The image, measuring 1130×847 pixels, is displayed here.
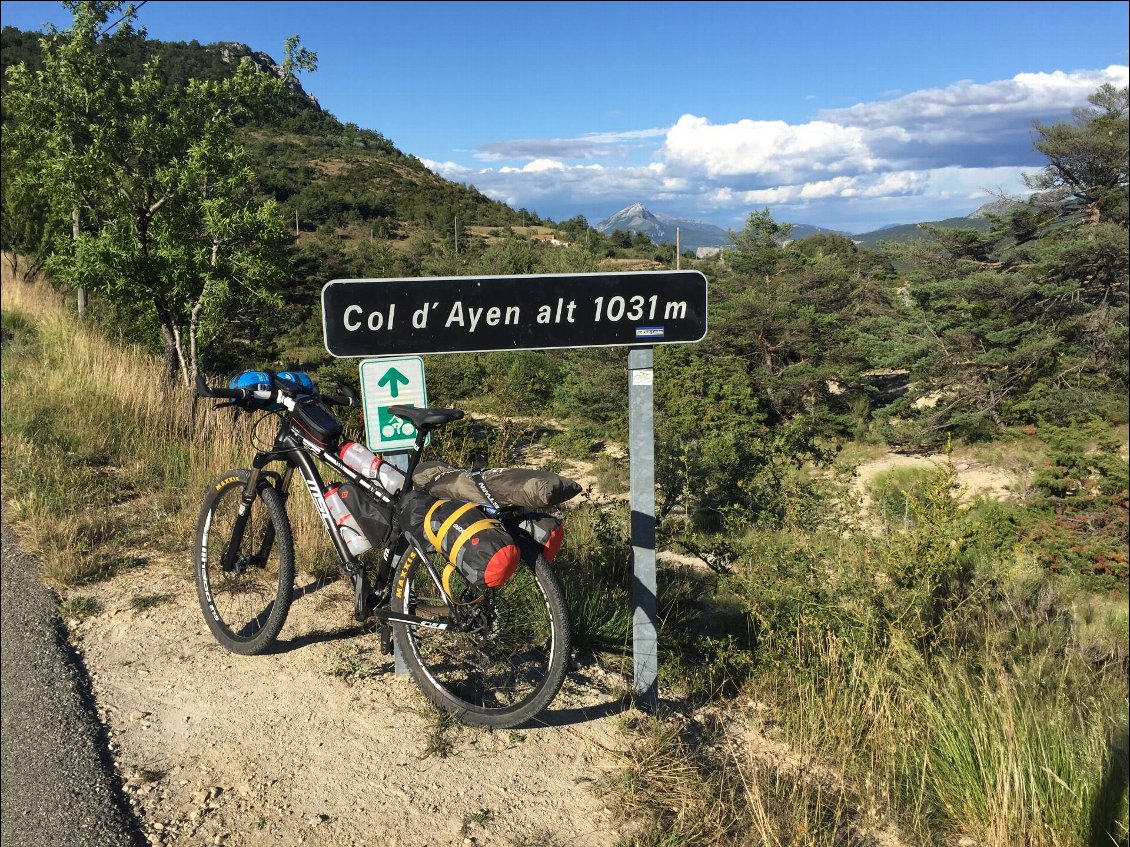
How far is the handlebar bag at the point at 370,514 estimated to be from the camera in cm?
336

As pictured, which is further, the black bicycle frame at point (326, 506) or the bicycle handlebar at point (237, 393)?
the bicycle handlebar at point (237, 393)

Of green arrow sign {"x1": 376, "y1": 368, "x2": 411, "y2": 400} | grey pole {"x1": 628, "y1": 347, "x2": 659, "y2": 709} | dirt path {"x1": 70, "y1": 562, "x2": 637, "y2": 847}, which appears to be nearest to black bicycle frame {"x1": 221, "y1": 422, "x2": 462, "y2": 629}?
green arrow sign {"x1": 376, "y1": 368, "x2": 411, "y2": 400}

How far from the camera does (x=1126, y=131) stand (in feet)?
63.9

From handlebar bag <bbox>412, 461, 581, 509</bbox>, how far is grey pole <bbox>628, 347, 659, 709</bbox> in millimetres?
380

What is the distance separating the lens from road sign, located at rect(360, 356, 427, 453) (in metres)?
3.38

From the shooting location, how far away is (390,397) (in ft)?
11.2

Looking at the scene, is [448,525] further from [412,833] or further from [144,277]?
[144,277]

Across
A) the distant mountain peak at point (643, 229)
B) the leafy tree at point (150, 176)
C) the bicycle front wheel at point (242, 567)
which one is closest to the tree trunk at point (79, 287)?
the leafy tree at point (150, 176)

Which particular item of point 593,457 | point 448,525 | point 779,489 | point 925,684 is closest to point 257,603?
point 448,525

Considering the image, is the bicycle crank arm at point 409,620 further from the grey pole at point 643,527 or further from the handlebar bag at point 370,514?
the grey pole at point 643,527

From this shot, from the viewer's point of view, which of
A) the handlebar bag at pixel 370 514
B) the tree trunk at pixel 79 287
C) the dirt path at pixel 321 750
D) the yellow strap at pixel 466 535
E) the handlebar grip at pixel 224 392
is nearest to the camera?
the dirt path at pixel 321 750

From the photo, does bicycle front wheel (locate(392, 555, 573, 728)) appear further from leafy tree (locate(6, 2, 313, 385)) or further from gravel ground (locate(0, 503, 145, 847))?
leafy tree (locate(6, 2, 313, 385))

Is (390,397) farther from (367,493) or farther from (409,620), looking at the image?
(409,620)

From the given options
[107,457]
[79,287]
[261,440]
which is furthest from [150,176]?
[261,440]
